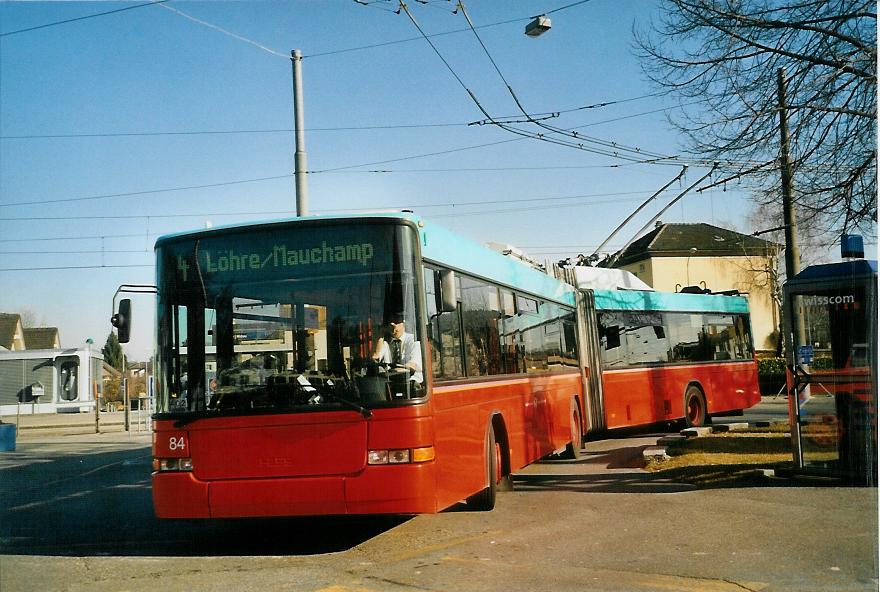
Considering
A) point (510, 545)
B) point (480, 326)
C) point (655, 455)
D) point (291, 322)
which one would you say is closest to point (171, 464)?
point (291, 322)

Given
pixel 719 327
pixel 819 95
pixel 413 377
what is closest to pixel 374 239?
pixel 413 377

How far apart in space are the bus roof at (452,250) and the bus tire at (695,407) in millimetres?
8698

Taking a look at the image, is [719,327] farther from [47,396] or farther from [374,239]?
Answer: [47,396]

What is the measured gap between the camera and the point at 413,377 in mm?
7957

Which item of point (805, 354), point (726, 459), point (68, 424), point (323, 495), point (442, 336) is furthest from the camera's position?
point (68, 424)

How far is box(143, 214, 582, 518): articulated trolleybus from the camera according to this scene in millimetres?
7820

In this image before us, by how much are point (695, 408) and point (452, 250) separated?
13.9 metres

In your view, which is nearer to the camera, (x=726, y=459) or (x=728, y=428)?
(x=726, y=459)

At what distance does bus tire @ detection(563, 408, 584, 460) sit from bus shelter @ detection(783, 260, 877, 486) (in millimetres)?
4908

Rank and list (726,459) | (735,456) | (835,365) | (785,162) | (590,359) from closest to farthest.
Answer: (835,365)
(785,162)
(726,459)
(735,456)
(590,359)

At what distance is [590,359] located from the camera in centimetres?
1809

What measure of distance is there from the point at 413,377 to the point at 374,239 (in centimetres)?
121

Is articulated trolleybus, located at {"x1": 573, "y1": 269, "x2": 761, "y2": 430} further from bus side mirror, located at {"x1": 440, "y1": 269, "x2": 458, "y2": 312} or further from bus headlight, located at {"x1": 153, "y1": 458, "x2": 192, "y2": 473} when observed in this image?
bus headlight, located at {"x1": 153, "y1": 458, "x2": 192, "y2": 473}

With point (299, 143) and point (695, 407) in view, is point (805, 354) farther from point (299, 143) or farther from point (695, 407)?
point (695, 407)
